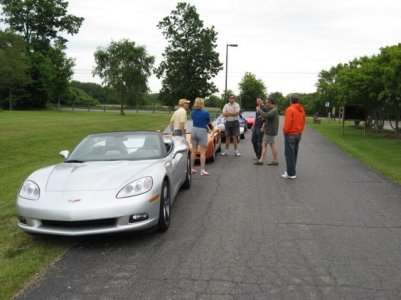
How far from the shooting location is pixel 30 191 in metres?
5.09

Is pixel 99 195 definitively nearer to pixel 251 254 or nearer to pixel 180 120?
pixel 251 254

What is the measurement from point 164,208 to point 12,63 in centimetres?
4919

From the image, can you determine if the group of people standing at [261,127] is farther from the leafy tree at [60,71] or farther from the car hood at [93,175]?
the leafy tree at [60,71]

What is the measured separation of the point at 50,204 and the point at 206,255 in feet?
5.71

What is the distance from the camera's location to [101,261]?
448 cm

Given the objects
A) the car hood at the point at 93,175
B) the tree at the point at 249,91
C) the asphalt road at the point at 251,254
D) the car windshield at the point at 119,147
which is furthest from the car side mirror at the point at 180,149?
the tree at the point at 249,91

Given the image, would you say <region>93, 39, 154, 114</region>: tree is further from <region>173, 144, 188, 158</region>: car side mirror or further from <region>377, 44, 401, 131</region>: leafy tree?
<region>173, 144, 188, 158</region>: car side mirror

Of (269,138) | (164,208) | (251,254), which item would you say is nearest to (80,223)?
(164,208)

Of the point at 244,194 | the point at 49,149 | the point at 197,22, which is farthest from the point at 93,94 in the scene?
the point at 244,194

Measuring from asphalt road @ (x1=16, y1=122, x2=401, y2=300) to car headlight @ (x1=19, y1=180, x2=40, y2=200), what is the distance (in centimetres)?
73

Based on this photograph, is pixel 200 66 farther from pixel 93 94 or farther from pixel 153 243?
pixel 93 94

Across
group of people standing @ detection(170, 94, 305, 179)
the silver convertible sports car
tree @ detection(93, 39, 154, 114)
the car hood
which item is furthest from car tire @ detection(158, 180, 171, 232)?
tree @ detection(93, 39, 154, 114)

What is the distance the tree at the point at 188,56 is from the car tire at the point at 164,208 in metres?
52.1

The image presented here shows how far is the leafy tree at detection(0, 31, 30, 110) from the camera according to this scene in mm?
48688
